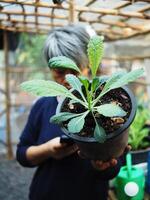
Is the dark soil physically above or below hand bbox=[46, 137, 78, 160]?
above

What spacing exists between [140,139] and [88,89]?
0.98 metres

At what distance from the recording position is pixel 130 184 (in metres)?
1.27

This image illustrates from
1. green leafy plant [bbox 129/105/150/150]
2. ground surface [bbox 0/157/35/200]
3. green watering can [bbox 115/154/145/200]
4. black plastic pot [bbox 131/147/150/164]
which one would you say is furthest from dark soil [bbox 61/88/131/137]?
ground surface [bbox 0/157/35/200]

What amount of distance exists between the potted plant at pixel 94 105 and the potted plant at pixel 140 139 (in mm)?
796

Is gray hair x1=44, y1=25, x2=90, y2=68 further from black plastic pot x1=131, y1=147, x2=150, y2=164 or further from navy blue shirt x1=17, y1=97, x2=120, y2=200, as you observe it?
black plastic pot x1=131, y1=147, x2=150, y2=164

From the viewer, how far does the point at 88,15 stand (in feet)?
6.77

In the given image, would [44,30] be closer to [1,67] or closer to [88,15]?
[88,15]

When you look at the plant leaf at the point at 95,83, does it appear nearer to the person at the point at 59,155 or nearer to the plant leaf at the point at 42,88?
the plant leaf at the point at 42,88

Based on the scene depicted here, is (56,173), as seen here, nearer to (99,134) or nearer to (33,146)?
(33,146)

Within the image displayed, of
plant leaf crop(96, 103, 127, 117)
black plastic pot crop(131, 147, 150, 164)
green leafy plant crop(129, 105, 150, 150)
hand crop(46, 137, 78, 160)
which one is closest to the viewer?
plant leaf crop(96, 103, 127, 117)

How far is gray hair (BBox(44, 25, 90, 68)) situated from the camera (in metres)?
1.00

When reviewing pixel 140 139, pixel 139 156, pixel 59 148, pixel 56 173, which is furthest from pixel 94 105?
pixel 140 139

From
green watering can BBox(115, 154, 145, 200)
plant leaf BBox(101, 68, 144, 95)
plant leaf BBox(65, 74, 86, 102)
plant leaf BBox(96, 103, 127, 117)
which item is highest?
plant leaf BBox(101, 68, 144, 95)

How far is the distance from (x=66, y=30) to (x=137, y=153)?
26.9 inches
